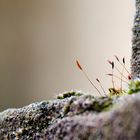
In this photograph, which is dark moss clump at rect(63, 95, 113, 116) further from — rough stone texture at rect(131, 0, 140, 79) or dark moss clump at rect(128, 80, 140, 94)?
rough stone texture at rect(131, 0, 140, 79)

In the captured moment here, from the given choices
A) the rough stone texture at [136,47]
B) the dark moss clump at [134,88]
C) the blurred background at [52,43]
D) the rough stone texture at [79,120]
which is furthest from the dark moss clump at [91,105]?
the blurred background at [52,43]

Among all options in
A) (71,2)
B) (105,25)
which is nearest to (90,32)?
(105,25)

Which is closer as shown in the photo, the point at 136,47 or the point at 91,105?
the point at 91,105

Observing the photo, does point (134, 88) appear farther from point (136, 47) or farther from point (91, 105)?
point (136, 47)

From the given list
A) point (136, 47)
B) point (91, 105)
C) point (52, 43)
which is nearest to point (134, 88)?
point (91, 105)

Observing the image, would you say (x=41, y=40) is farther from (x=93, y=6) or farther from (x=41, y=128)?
(x=41, y=128)

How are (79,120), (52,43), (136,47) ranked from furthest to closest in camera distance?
(52,43), (136,47), (79,120)

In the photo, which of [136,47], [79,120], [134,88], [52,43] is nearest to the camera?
[79,120]
